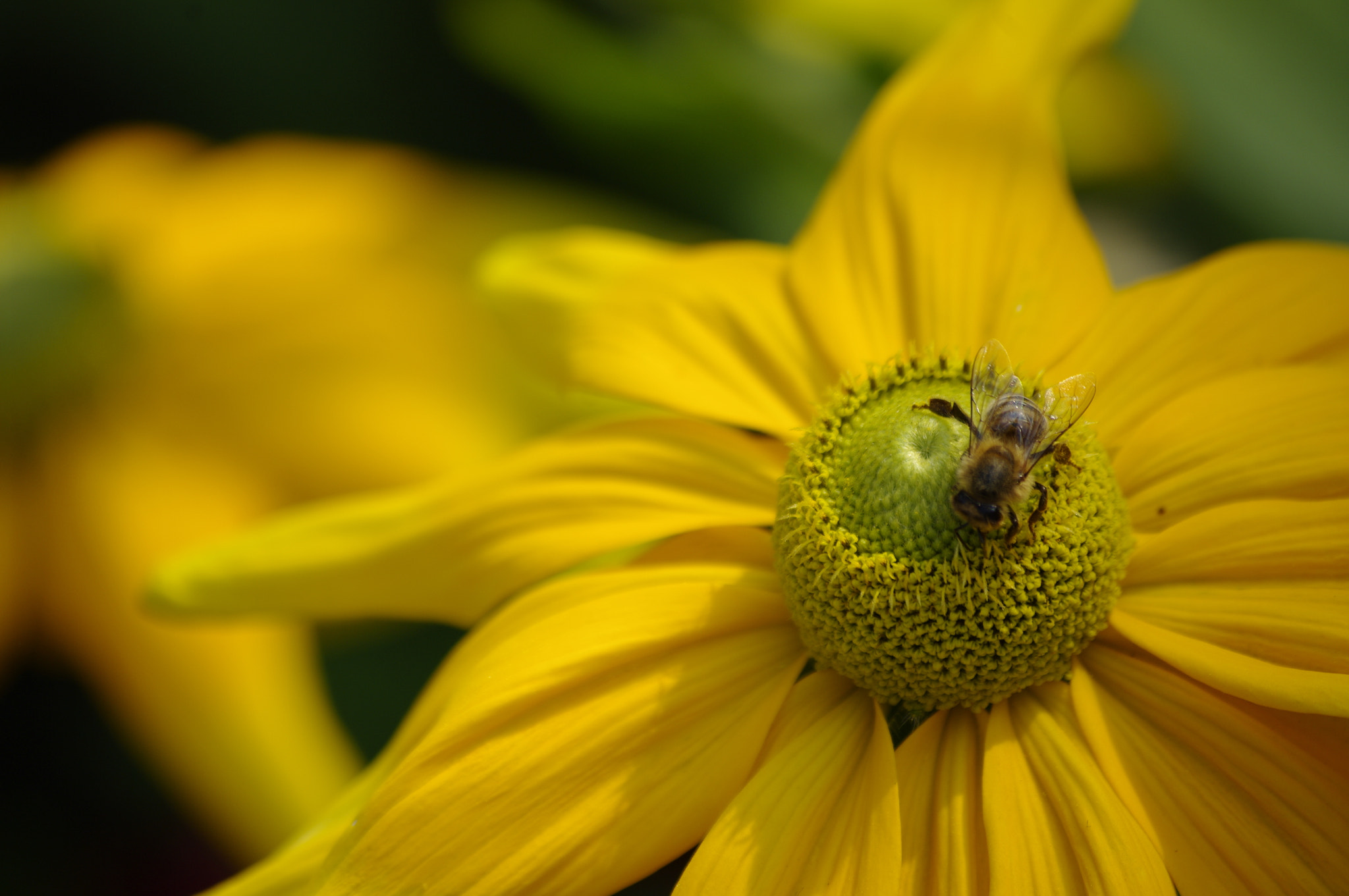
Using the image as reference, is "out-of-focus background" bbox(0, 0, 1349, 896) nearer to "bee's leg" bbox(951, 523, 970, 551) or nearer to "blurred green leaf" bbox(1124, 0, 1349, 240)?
"blurred green leaf" bbox(1124, 0, 1349, 240)

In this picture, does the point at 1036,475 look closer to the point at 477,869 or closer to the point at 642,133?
the point at 477,869

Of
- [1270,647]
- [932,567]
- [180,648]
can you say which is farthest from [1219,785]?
[180,648]

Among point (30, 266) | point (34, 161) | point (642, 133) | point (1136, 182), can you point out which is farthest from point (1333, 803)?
point (34, 161)

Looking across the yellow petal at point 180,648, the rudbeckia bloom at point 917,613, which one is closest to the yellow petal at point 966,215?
the rudbeckia bloom at point 917,613

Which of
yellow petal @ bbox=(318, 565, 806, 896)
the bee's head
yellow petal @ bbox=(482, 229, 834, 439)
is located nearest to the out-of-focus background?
yellow petal @ bbox=(482, 229, 834, 439)

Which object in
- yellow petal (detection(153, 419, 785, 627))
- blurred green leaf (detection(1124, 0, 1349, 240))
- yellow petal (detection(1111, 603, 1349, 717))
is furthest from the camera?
blurred green leaf (detection(1124, 0, 1349, 240))

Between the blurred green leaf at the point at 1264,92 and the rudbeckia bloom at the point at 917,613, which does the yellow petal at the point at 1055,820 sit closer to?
the rudbeckia bloom at the point at 917,613
